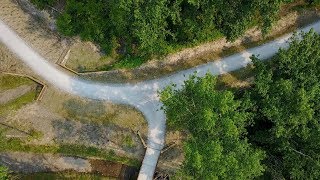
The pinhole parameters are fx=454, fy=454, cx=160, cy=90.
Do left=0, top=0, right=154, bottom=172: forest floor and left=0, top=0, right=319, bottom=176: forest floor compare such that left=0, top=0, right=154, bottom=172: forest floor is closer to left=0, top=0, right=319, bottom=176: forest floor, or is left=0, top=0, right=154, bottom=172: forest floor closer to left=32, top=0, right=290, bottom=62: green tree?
left=0, top=0, right=319, bottom=176: forest floor

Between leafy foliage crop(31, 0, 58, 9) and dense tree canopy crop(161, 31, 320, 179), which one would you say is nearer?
dense tree canopy crop(161, 31, 320, 179)

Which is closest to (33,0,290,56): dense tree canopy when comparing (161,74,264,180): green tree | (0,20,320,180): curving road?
(0,20,320,180): curving road

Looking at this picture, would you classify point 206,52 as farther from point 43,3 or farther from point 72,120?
point 43,3

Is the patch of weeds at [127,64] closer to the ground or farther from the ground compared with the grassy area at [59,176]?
farther from the ground

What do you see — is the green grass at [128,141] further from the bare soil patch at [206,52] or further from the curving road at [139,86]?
the bare soil patch at [206,52]

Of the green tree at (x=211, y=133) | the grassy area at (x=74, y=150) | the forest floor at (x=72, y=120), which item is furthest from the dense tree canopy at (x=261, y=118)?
the grassy area at (x=74, y=150)
